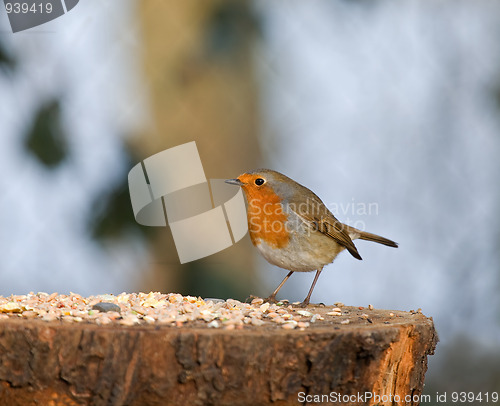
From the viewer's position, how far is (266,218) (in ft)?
11.7

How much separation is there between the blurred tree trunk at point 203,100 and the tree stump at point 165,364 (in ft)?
6.63

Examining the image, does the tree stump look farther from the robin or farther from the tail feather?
the tail feather

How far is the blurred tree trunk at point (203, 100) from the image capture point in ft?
14.1

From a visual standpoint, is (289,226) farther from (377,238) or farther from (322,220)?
(377,238)

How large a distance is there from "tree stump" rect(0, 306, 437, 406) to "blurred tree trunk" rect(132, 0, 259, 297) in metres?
2.02

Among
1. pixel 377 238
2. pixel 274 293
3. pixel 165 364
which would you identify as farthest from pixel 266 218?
pixel 165 364

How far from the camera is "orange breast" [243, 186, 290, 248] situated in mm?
3490

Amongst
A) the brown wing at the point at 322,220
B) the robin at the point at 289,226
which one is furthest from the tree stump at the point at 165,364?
the brown wing at the point at 322,220

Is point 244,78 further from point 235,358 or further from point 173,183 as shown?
point 235,358

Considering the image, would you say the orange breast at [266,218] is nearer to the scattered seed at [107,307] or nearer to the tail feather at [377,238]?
the tail feather at [377,238]

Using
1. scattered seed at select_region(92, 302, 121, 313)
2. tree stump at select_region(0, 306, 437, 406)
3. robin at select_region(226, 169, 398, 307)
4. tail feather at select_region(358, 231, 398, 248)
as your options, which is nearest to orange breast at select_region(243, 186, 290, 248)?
robin at select_region(226, 169, 398, 307)

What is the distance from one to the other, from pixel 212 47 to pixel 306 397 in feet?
9.23

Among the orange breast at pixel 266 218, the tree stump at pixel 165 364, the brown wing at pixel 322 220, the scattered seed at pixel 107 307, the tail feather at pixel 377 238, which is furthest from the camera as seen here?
the tail feather at pixel 377 238

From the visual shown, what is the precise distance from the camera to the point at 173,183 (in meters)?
4.34
